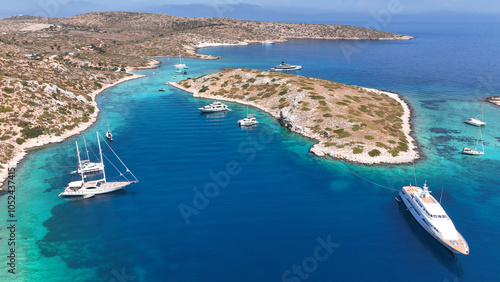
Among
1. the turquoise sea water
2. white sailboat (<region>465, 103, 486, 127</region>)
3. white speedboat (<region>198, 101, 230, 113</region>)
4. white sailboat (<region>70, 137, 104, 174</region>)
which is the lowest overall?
the turquoise sea water

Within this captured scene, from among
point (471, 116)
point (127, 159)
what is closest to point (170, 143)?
point (127, 159)

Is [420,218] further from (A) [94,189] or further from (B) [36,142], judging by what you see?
(B) [36,142]

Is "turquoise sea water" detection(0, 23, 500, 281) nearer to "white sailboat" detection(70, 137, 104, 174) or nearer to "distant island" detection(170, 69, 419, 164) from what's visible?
"white sailboat" detection(70, 137, 104, 174)

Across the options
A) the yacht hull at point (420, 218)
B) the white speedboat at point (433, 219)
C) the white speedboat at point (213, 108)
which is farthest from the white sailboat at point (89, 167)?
the white speedboat at point (433, 219)

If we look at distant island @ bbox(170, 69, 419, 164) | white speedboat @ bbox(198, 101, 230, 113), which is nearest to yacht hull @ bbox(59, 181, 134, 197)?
distant island @ bbox(170, 69, 419, 164)

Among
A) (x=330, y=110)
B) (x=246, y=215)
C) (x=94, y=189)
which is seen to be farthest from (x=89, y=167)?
(x=330, y=110)

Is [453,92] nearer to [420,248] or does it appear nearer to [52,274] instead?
[420,248]
